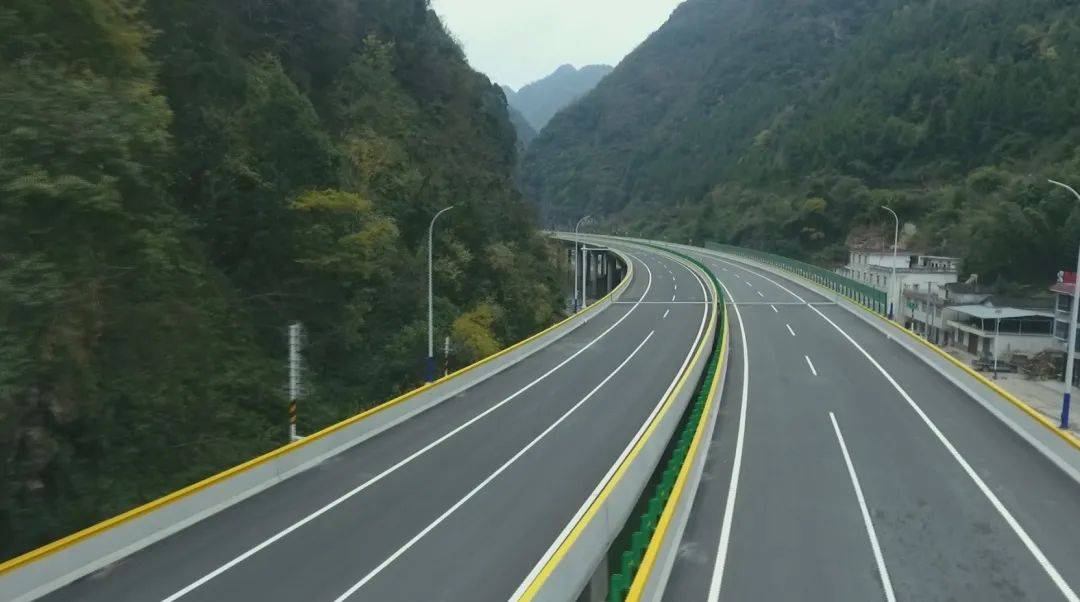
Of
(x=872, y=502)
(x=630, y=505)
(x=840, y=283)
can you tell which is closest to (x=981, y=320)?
(x=840, y=283)

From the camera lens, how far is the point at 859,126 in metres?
102

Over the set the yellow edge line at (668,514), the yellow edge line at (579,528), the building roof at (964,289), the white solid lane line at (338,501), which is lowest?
the white solid lane line at (338,501)

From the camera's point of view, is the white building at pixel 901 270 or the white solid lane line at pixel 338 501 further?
the white building at pixel 901 270

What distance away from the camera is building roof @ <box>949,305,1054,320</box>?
4931cm

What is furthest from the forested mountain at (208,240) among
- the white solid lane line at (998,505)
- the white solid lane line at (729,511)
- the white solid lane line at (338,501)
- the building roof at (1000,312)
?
the building roof at (1000,312)

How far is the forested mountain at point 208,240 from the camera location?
13859 mm

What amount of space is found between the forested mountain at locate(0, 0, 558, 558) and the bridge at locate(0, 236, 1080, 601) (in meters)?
4.36

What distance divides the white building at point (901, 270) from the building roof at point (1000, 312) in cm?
663

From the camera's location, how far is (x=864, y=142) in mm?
100750

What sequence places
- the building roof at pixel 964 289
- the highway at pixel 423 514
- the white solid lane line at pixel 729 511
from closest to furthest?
the highway at pixel 423 514 → the white solid lane line at pixel 729 511 → the building roof at pixel 964 289

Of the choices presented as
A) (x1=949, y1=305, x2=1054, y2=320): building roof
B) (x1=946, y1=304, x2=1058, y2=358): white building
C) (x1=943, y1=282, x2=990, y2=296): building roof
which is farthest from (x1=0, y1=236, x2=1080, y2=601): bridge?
(x1=943, y1=282, x2=990, y2=296): building roof

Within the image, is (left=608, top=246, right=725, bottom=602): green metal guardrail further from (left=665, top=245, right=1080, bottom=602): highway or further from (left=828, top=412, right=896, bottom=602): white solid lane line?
(left=828, top=412, right=896, bottom=602): white solid lane line

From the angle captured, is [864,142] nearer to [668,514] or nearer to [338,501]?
[668,514]

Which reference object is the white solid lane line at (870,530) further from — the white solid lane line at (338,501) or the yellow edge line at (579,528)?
the white solid lane line at (338,501)
